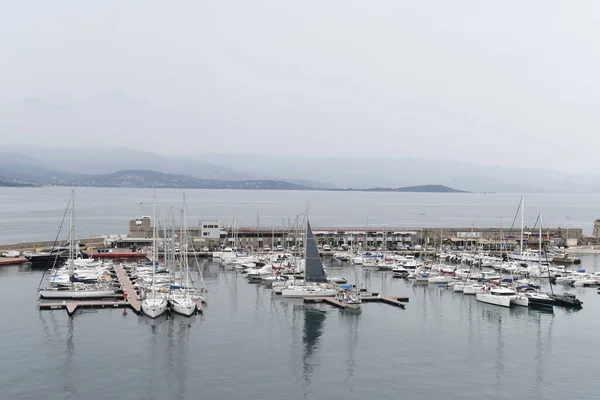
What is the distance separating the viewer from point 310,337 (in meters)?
32.4

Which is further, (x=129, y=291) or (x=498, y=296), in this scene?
(x=129, y=291)

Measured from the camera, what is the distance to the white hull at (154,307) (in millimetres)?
35312

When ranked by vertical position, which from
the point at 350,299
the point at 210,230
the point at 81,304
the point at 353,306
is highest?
the point at 210,230

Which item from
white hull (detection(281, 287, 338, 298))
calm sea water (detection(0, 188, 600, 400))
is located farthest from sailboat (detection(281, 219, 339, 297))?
calm sea water (detection(0, 188, 600, 400))

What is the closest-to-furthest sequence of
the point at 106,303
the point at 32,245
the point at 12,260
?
the point at 106,303, the point at 12,260, the point at 32,245

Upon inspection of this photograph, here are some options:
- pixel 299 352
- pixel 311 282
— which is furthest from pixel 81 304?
pixel 299 352

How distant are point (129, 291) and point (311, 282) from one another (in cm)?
1240

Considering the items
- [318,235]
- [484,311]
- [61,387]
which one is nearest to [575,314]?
[484,311]

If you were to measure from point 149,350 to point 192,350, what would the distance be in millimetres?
1981

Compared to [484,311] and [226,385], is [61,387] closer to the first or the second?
[226,385]

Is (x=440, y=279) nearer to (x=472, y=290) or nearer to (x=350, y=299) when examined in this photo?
(x=472, y=290)

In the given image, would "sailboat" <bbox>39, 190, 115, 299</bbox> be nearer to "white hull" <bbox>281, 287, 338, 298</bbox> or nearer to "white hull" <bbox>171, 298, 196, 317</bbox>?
"white hull" <bbox>171, 298, 196, 317</bbox>

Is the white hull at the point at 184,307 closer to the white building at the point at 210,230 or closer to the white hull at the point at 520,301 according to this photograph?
the white hull at the point at 520,301

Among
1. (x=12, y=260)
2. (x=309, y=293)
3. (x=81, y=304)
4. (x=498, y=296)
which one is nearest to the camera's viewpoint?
(x=81, y=304)
